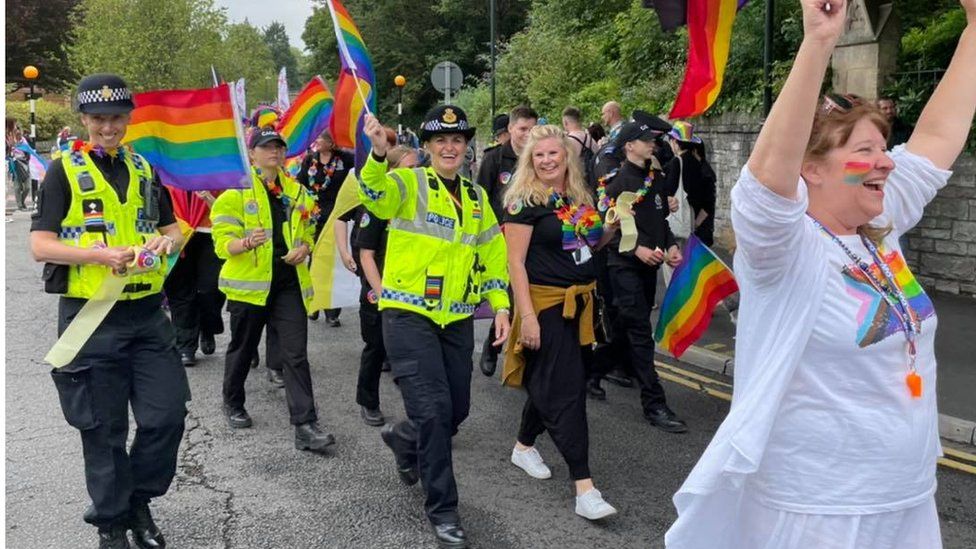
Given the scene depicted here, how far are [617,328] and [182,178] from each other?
3118mm

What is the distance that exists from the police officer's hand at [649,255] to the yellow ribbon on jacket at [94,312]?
3.18 m

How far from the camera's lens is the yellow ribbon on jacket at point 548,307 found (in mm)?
4754

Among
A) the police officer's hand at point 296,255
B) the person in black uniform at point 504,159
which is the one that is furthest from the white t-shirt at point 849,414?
the person in black uniform at point 504,159

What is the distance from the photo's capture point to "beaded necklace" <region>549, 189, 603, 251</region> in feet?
15.7


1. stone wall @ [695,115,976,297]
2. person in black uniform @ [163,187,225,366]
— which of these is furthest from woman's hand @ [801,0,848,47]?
stone wall @ [695,115,976,297]

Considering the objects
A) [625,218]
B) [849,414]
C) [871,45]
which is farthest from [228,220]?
[871,45]

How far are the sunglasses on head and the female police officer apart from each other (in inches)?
86.3

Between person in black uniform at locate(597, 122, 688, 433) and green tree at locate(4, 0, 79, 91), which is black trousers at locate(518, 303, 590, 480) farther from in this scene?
green tree at locate(4, 0, 79, 91)

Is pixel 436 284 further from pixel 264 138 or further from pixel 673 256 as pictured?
pixel 673 256

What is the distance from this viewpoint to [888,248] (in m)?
2.45

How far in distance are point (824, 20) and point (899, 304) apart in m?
0.74

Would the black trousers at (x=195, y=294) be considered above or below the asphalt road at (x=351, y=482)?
above

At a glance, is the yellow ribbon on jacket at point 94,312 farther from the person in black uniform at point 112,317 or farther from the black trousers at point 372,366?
the black trousers at point 372,366

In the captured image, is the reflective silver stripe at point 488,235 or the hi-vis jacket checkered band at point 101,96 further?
the reflective silver stripe at point 488,235
